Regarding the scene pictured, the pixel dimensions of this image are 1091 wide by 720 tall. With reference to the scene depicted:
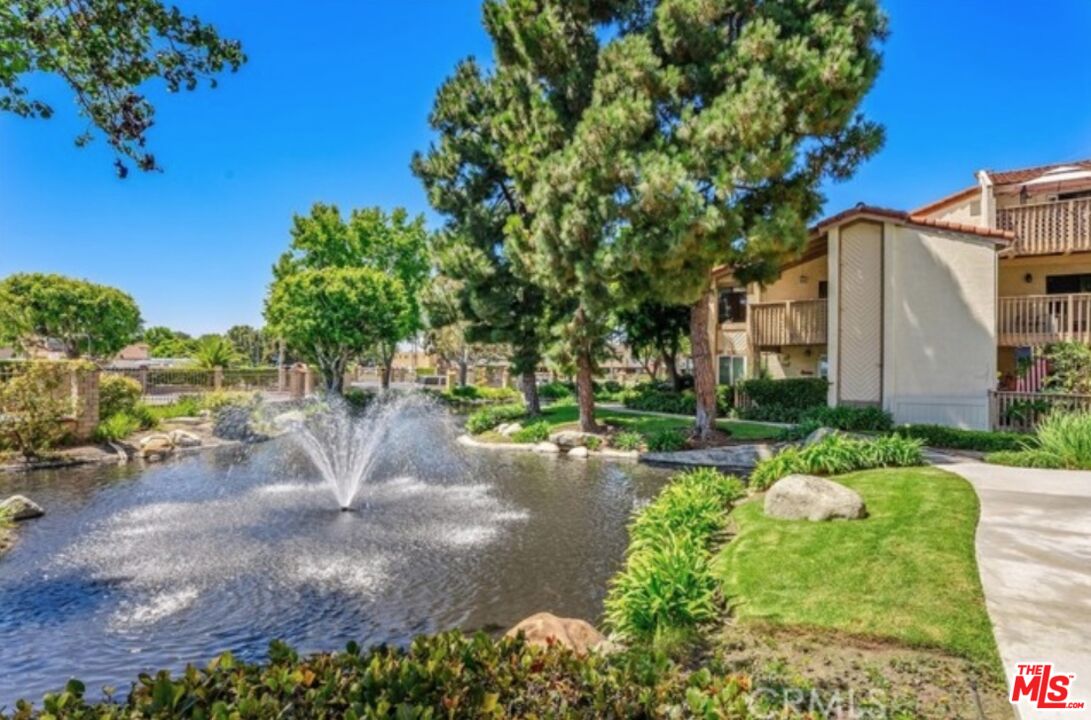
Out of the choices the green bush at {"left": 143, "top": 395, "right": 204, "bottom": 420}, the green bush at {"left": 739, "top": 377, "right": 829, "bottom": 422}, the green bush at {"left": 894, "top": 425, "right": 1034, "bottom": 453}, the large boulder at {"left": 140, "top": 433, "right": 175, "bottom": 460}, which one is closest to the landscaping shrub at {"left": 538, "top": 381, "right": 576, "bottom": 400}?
the green bush at {"left": 739, "top": 377, "right": 829, "bottom": 422}

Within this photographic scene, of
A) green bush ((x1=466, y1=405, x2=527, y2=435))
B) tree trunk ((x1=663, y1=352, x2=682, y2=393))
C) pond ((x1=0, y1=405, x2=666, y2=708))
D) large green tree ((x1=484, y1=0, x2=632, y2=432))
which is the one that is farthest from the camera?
tree trunk ((x1=663, y1=352, x2=682, y2=393))

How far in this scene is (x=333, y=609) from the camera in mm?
6973

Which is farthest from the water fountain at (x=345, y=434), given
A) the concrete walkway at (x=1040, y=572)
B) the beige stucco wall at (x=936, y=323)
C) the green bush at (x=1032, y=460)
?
the beige stucco wall at (x=936, y=323)

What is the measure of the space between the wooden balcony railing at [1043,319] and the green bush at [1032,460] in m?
8.47

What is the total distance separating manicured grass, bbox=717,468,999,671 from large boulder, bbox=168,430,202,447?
18596mm

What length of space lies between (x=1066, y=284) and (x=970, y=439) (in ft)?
33.0

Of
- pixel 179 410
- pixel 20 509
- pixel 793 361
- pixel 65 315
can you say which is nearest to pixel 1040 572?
pixel 20 509

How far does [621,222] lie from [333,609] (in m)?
12.2

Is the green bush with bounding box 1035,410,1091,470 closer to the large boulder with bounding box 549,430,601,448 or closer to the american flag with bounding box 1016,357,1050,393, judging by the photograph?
the american flag with bounding box 1016,357,1050,393

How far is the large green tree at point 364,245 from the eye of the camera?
42250mm

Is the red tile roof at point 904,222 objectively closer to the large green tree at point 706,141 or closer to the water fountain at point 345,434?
the large green tree at point 706,141

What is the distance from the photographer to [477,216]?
22875mm

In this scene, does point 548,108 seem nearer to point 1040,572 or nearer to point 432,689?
point 1040,572

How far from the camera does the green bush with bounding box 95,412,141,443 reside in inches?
725
